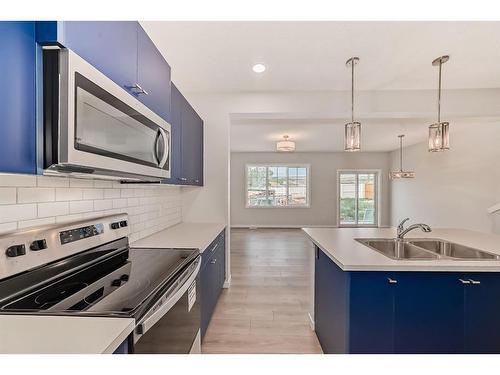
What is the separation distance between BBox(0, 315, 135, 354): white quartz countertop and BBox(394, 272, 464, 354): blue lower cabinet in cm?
142

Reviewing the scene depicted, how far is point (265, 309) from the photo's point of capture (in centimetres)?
280

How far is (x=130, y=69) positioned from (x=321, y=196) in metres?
7.97

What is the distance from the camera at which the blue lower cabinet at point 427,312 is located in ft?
4.97

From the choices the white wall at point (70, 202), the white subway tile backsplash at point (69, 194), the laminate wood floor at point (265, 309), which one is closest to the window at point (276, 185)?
Answer: the laminate wood floor at point (265, 309)

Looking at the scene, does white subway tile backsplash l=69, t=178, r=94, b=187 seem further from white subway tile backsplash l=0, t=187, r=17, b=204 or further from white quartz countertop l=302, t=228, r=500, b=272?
white quartz countertop l=302, t=228, r=500, b=272

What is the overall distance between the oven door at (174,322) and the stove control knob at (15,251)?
567 mm

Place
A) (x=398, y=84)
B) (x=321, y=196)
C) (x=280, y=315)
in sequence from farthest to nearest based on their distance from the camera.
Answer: (x=321, y=196)
(x=398, y=84)
(x=280, y=315)

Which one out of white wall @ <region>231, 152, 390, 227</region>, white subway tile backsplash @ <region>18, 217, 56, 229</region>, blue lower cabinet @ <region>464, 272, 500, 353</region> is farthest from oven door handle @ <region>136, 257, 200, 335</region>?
white wall @ <region>231, 152, 390, 227</region>

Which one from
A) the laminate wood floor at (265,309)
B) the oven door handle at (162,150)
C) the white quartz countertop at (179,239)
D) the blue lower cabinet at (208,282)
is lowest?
the laminate wood floor at (265,309)

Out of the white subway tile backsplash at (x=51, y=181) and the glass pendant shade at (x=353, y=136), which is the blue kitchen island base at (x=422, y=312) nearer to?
the glass pendant shade at (x=353, y=136)

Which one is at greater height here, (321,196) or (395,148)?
(395,148)

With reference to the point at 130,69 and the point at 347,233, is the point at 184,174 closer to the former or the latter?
the point at 130,69

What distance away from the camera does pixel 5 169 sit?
0.73 metres
